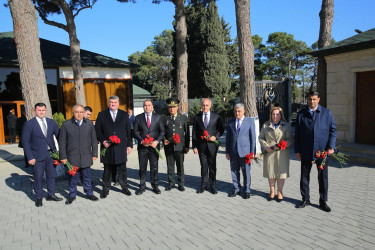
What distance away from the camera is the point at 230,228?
166 inches

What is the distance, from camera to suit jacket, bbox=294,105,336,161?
15.9 feet

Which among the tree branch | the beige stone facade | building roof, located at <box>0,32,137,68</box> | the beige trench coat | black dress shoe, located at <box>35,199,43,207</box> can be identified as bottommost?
black dress shoe, located at <box>35,199,43,207</box>

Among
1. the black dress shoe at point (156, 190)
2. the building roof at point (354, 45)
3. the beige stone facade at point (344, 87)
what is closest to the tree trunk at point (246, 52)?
the building roof at point (354, 45)

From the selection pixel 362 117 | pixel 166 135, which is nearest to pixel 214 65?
pixel 362 117

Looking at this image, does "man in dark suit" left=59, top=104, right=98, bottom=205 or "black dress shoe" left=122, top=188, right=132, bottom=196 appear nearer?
"man in dark suit" left=59, top=104, right=98, bottom=205

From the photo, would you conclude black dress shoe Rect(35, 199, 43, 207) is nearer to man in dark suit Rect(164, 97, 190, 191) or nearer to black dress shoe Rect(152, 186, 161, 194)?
black dress shoe Rect(152, 186, 161, 194)

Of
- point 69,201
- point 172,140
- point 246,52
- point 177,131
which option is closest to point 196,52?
point 246,52

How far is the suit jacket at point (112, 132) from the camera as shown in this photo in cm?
588

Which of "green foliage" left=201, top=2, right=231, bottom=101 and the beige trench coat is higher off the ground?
"green foliage" left=201, top=2, right=231, bottom=101

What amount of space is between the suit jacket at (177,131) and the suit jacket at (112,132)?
2.94 feet

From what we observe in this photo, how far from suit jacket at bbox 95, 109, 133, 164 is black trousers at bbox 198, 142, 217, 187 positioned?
165cm

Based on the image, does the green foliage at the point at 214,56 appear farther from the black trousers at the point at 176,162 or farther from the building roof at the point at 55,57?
the black trousers at the point at 176,162

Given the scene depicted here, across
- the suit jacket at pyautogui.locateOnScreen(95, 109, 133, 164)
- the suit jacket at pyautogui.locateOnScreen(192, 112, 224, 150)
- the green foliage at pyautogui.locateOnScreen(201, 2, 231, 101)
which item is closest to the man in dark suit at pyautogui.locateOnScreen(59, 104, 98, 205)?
the suit jacket at pyautogui.locateOnScreen(95, 109, 133, 164)

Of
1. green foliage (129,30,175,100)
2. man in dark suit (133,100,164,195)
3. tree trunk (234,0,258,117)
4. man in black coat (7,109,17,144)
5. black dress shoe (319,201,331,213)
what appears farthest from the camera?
green foliage (129,30,175,100)
